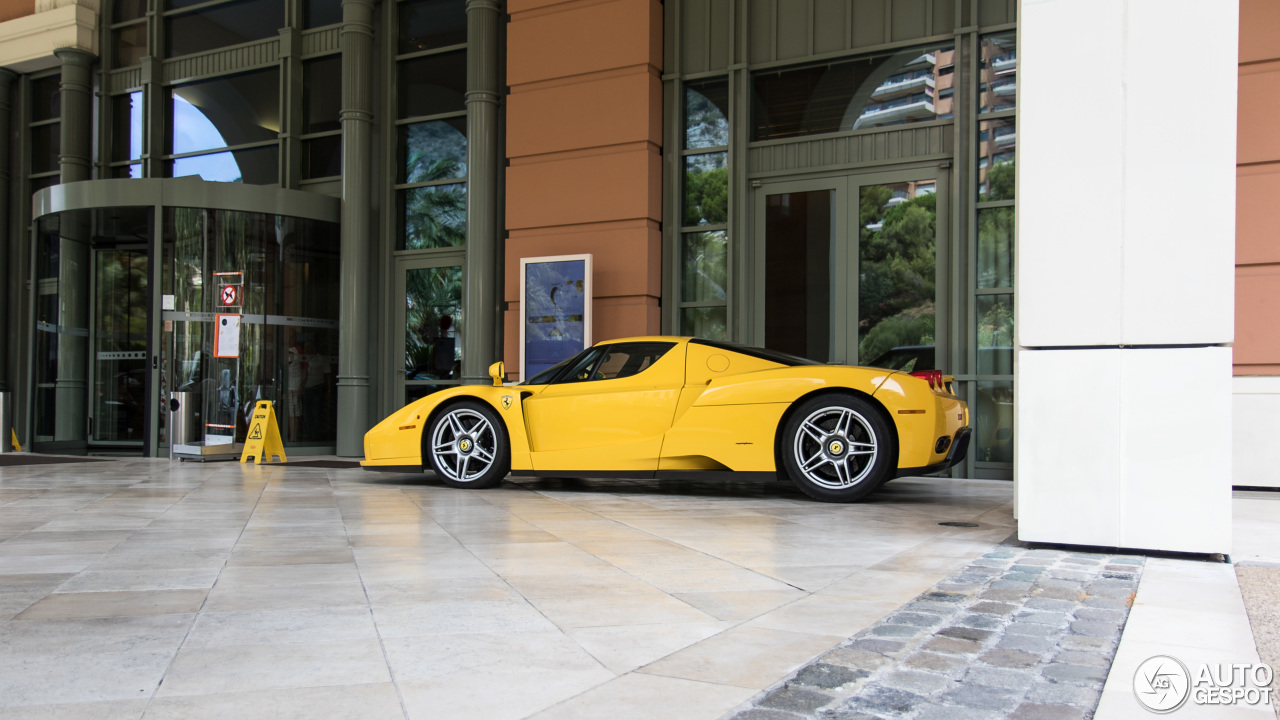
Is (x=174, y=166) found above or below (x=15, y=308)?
above

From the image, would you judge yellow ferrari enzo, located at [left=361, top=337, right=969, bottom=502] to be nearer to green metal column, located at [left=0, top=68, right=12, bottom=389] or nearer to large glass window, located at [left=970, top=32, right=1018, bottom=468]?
→ large glass window, located at [left=970, top=32, right=1018, bottom=468]

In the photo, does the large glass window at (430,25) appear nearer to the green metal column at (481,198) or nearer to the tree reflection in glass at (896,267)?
the green metal column at (481,198)

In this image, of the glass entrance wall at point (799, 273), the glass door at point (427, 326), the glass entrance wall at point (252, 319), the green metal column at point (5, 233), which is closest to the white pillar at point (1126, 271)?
the glass entrance wall at point (799, 273)

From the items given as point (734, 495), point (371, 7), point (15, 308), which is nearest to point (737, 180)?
point (734, 495)

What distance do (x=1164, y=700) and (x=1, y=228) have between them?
18.7 meters

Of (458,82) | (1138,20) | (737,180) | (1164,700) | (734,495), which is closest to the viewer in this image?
(1164,700)

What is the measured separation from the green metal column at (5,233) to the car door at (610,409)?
13078mm

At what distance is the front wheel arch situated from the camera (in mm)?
6539

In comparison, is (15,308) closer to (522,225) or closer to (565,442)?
(522,225)

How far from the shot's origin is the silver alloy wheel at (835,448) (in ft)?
21.9

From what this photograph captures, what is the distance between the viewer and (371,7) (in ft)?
43.4

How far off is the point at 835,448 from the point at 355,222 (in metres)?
8.41

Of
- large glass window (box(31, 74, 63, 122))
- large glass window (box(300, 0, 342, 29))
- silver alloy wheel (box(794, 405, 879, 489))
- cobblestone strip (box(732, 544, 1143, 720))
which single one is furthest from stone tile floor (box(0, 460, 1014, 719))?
large glass window (box(31, 74, 63, 122))

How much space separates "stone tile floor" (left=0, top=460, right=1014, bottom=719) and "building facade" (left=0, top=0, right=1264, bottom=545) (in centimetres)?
389
